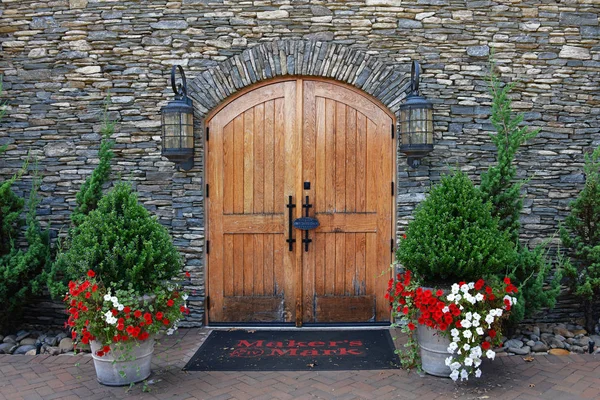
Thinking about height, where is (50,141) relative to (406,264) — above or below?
above

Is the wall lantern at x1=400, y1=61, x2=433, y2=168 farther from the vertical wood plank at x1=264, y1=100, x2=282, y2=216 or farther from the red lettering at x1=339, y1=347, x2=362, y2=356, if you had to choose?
the red lettering at x1=339, y1=347, x2=362, y2=356

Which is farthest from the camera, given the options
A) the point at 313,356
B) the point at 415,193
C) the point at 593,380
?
the point at 415,193

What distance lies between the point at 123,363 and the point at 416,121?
3.28 m

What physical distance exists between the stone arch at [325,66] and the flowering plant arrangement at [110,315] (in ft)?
7.94

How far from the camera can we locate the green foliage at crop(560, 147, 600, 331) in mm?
4812

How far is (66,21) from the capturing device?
528cm

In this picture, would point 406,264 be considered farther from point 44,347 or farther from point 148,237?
point 44,347

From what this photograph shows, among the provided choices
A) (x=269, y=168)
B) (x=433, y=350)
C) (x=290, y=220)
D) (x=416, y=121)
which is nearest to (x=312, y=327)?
(x=290, y=220)

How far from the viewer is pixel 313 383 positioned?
3924mm

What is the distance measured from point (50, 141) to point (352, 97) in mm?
3162

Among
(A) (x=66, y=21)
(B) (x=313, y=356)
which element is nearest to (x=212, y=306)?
(B) (x=313, y=356)

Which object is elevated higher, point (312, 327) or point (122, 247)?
point (122, 247)

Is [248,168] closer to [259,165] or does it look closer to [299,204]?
[259,165]

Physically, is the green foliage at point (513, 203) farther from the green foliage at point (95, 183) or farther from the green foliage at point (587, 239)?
the green foliage at point (95, 183)
